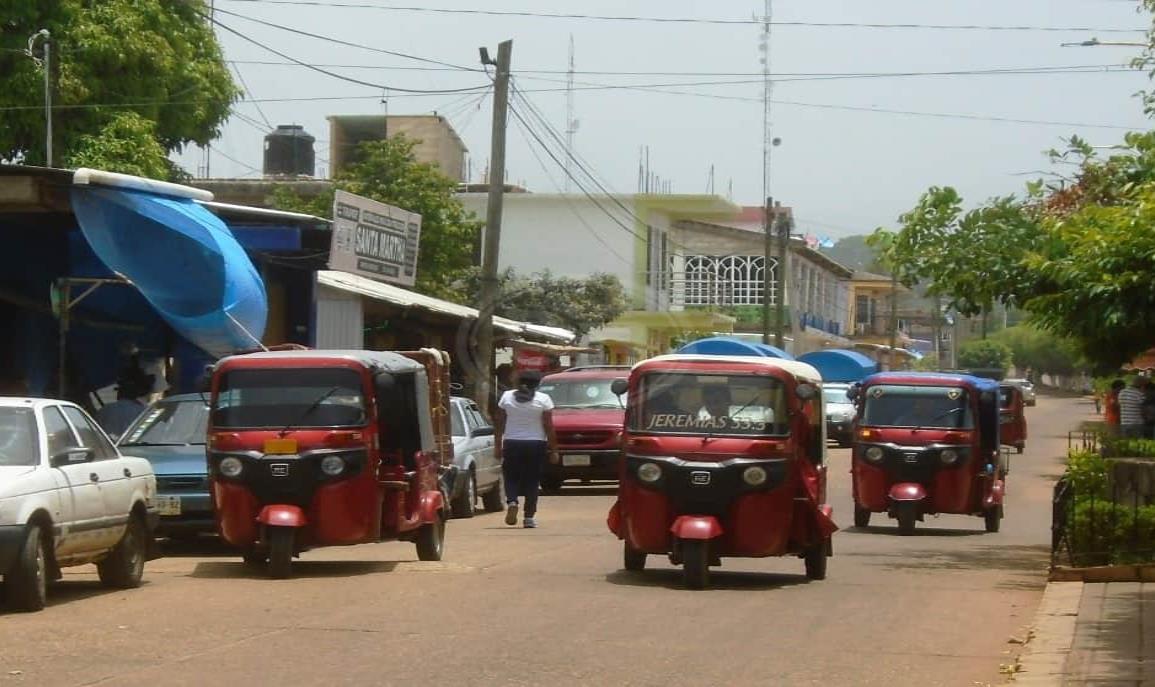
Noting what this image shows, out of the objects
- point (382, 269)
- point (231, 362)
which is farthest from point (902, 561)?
point (382, 269)

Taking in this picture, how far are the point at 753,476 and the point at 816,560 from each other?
1.40m

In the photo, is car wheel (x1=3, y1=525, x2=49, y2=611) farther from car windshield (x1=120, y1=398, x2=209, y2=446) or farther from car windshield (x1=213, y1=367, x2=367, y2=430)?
car windshield (x1=120, y1=398, x2=209, y2=446)

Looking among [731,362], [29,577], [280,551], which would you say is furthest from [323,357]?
[29,577]

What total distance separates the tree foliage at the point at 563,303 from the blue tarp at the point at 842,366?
22.4 feet

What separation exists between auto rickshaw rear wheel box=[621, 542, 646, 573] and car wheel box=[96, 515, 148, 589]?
13.6ft

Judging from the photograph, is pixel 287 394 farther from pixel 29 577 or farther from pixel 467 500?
pixel 467 500

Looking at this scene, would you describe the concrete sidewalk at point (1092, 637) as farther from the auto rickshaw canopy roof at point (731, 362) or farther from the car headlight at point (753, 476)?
the auto rickshaw canopy roof at point (731, 362)

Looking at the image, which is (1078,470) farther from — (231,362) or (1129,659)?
(231,362)

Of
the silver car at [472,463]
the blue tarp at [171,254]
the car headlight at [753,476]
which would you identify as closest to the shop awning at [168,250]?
the blue tarp at [171,254]

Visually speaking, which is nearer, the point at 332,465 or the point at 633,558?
the point at 332,465

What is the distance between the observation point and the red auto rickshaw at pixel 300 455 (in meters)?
14.5

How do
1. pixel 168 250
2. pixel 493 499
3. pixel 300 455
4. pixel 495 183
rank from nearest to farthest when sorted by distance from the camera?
pixel 300 455 < pixel 168 250 < pixel 493 499 < pixel 495 183

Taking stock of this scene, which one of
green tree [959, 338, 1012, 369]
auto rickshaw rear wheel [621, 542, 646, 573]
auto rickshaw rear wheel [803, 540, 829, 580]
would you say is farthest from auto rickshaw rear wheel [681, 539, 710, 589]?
green tree [959, 338, 1012, 369]

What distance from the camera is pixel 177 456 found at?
17812 mm
